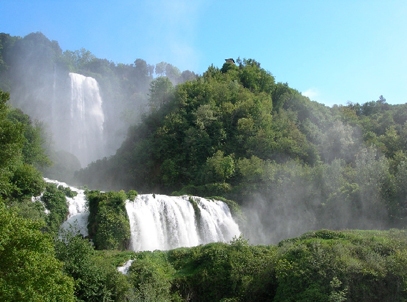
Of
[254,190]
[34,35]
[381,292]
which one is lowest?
[381,292]

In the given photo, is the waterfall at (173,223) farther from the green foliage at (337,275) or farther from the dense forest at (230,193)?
the green foliage at (337,275)

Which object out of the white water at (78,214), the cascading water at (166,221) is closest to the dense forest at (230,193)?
the white water at (78,214)

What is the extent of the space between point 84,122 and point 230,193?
4473 cm

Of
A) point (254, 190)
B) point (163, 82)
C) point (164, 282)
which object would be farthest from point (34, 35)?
point (164, 282)

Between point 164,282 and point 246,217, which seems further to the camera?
point 246,217

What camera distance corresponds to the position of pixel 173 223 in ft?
113

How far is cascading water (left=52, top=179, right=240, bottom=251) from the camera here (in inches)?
1284

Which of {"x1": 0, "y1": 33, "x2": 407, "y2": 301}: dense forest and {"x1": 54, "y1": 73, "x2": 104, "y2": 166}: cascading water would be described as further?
{"x1": 54, "y1": 73, "x2": 104, "y2": 166}: cascading water

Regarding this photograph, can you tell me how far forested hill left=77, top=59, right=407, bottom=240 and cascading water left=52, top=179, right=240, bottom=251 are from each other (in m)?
7.21

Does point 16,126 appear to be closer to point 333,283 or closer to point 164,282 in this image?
point 164,282

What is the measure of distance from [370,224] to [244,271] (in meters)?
21.6

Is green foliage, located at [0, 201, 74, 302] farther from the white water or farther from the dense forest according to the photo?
the white water

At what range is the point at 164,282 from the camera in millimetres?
22688

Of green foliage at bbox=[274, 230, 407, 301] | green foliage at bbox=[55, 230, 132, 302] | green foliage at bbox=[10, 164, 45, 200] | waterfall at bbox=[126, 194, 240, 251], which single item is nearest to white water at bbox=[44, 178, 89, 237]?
green foliage at bbox=[10, 164, 45, 200]
